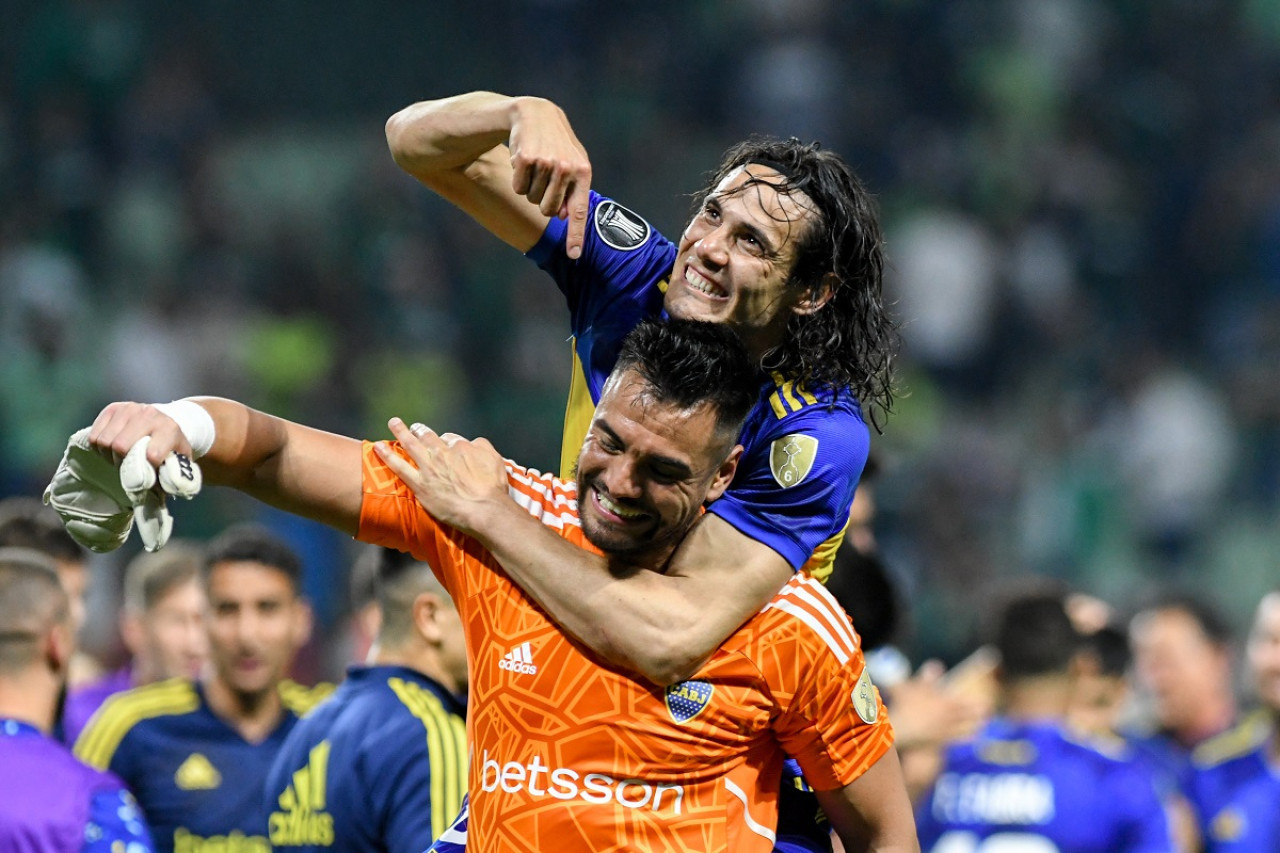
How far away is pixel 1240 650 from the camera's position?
11.2 metres

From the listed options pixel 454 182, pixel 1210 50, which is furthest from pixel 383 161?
pixel 454 182

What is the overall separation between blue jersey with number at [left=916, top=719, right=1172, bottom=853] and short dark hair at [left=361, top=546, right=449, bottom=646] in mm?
2478

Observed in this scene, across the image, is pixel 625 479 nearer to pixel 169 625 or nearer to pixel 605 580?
pixel 605 580

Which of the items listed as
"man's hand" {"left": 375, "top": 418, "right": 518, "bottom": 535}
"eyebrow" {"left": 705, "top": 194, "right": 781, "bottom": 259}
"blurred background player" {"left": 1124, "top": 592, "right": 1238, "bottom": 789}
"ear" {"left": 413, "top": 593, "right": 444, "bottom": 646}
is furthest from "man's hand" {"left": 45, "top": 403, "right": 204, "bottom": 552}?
"blurred background player" {"left": 1124, "top": 592, "right": 1238, "bottom": 789}

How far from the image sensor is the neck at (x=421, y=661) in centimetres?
456

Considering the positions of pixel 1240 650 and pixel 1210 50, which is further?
pixel 1210 50

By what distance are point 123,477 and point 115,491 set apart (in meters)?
0.13

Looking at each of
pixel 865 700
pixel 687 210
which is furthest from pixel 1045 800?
pixel 687 210

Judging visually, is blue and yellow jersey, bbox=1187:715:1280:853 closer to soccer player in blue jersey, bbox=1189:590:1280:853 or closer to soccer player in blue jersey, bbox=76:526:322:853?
soccer player in blue jersey, bbox=1189:590:1280:853

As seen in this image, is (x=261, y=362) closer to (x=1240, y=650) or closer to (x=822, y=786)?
(x=1240, y=650)

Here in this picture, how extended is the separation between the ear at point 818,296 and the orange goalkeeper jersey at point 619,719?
643 millimetres

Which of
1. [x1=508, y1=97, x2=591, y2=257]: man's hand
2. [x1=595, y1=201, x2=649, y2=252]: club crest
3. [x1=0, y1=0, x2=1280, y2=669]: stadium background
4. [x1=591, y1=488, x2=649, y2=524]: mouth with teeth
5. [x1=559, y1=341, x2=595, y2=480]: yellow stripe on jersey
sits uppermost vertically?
[x1=0, y1=0, x2=1280, y2=669]: stadium background

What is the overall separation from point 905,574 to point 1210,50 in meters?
5.67

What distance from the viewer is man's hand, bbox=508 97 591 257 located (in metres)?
2.98
